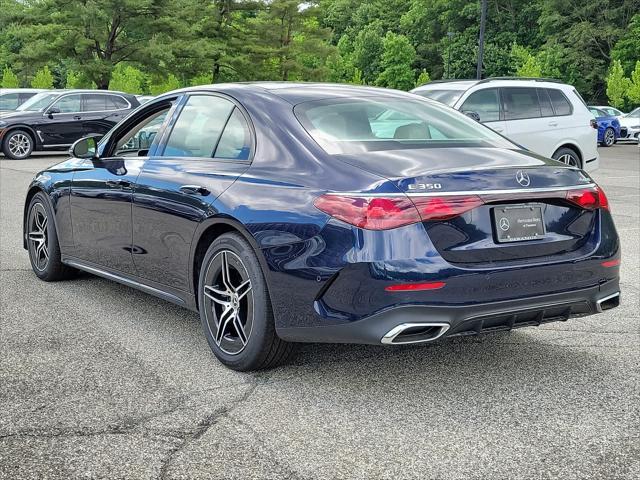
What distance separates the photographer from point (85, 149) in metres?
6.22

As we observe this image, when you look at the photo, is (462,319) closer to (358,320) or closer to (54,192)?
(358,320)

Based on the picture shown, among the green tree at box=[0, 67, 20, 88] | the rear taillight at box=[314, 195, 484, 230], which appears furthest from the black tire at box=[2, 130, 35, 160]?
the green tree at box=[0, 67, 20, 88]

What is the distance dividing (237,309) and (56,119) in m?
19.0

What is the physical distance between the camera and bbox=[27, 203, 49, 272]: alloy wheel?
680cm

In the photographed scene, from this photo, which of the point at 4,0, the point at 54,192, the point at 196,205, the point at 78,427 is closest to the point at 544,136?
the point at 54,192

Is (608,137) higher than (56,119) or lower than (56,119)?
lower

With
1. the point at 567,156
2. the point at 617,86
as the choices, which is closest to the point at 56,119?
the point at 567,156

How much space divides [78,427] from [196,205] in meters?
1.46

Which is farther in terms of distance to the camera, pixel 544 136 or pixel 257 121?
pixel 544 136

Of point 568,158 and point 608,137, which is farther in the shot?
point 608,137

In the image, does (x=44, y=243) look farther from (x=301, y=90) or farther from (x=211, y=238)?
(x=301, y=90)

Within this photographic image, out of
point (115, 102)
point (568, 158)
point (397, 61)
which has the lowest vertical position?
point (397, 61)

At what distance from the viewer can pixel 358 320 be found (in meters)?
3.95

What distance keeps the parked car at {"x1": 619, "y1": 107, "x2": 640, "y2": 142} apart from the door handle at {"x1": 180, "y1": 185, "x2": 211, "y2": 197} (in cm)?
3330
